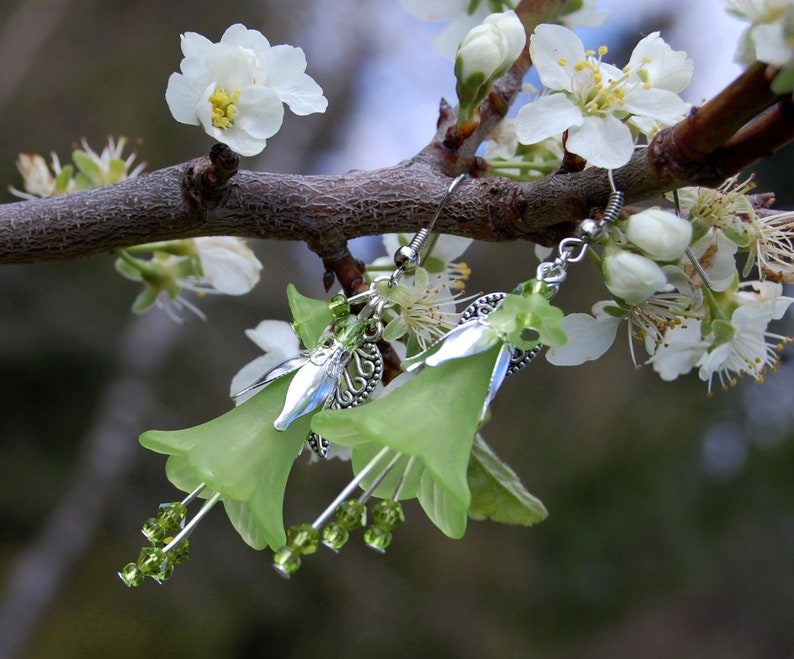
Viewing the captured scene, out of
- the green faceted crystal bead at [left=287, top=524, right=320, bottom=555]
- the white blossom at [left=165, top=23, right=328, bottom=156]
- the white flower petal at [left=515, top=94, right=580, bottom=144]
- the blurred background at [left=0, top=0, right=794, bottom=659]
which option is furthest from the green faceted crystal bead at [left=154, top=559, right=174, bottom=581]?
the blurred background at [left=0, top=0, right=794, bottom=659]

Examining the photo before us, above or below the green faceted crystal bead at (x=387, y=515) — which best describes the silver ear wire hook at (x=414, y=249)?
above

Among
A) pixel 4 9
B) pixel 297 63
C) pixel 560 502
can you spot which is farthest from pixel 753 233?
pixel 4 9

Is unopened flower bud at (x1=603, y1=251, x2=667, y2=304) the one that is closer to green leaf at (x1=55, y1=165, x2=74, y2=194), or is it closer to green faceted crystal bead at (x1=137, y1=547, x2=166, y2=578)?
green faceted crystal bead at (x1=137, y1=547, x2=166, y2=578)

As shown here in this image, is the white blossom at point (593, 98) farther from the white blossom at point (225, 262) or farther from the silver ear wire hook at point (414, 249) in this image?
the white blossom at point (225, 262)

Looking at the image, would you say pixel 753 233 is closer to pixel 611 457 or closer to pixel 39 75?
pixel 611 457

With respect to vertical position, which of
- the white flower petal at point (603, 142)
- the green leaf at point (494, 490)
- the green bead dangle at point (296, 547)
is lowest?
the green leaf at point (494, 490)

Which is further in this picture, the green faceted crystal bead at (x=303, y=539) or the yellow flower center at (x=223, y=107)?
the yellow flower center at (x=223, y=107)

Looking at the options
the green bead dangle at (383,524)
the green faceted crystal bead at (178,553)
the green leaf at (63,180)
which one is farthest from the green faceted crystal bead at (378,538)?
the green leaf at (63,180)

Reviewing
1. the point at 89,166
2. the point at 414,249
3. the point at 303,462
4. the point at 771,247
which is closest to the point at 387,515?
the point at 414,249
